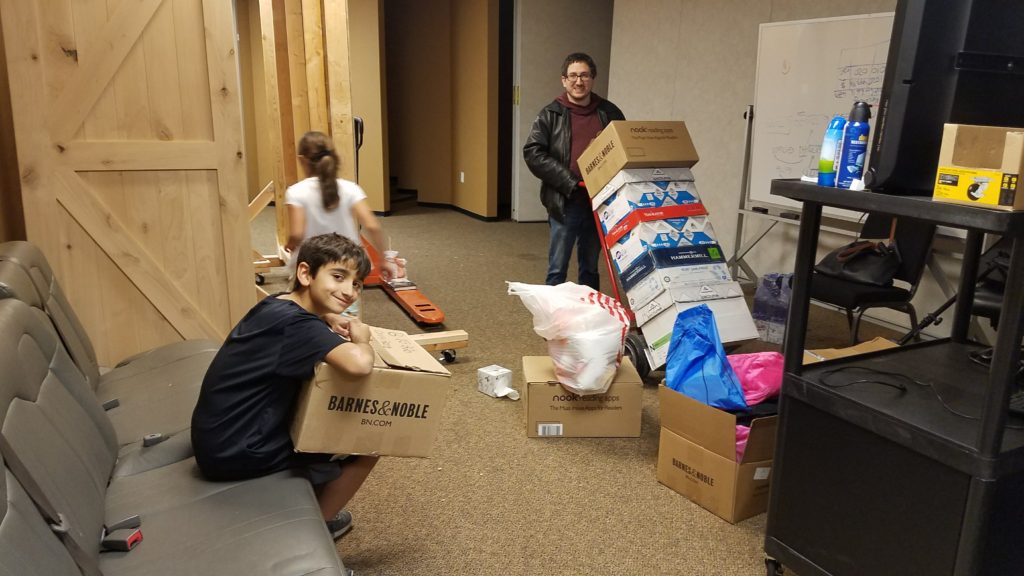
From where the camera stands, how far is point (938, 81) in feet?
5.58

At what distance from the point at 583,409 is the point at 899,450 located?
1412 millimetres

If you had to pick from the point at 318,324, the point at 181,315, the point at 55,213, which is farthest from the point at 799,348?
the point at 55,213

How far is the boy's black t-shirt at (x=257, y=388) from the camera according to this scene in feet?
6.07

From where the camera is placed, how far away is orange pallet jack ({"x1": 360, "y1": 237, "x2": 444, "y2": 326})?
4410mm

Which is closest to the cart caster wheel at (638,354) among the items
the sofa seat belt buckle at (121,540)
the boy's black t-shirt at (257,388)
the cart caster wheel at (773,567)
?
the cart caster wheel at (773,567)

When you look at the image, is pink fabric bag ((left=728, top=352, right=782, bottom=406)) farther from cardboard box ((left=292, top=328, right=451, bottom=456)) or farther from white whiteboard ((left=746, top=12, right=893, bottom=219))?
white whiteboard ((left=746, top=12, right=893, bottom=219))

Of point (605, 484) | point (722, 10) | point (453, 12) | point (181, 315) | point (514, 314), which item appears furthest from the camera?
point (453, 12)

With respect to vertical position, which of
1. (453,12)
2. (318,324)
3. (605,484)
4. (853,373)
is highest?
(453,12)

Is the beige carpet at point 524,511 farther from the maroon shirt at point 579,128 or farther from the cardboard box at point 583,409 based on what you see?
the maroon shirt at point 579,128

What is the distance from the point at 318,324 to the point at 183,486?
54 centimetres

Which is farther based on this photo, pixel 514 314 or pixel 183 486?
pixel 514 314

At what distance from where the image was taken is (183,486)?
190cm

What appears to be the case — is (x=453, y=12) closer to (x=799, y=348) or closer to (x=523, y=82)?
(x=523, y=82)

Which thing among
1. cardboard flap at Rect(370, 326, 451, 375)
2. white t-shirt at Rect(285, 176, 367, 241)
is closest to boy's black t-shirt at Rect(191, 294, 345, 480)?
cardboard flap at Rect(370, 326, 451, 375)
